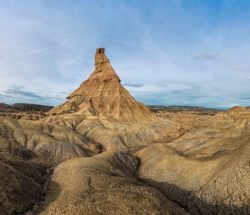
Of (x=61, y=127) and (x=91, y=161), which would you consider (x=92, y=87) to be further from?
(x=91, y=161)

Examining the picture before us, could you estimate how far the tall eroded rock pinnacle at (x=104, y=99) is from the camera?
344ft

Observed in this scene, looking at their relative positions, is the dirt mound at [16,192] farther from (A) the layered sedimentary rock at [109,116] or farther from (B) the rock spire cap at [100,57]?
(B) the rock spire cap at [100,57]

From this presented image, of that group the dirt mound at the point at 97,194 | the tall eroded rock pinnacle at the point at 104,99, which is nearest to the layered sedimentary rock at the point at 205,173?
the dirt mound at the point at 97,194

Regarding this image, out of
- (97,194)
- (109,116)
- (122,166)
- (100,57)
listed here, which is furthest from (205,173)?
(100,57)

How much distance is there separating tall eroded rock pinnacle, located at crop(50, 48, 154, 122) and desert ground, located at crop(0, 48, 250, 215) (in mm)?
584

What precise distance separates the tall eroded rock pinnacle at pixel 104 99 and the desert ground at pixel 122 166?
1.92ft

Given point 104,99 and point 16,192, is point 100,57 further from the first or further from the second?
point 16,192

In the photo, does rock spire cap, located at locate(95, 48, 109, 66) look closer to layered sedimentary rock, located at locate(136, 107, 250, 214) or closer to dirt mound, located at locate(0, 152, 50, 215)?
layered sedimentary rock, located at locate(136, 107, 250, 214)

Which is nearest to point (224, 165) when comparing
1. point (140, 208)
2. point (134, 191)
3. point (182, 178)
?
point (182, 178)

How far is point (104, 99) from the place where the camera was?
11094cm

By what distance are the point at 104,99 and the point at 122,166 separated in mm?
59727

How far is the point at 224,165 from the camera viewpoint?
1563 inches

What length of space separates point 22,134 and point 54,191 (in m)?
39.9

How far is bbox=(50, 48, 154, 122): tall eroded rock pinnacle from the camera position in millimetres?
104875
